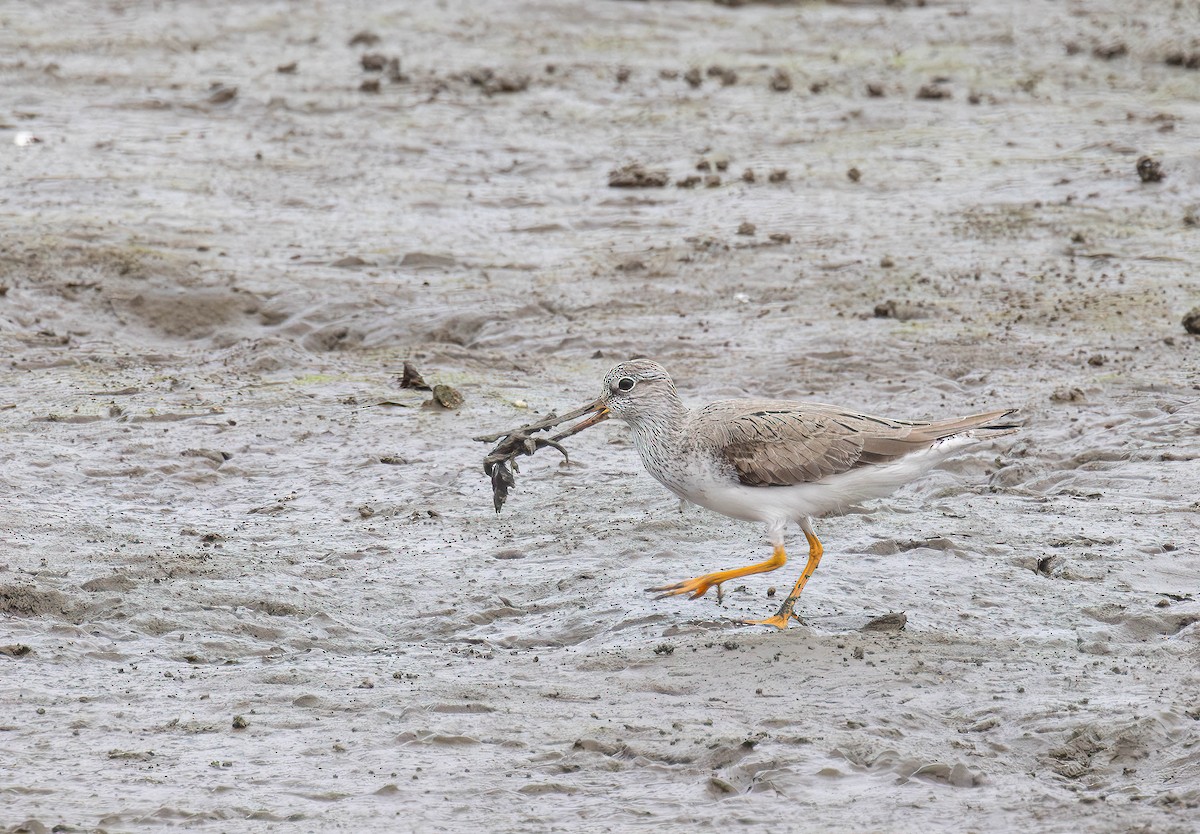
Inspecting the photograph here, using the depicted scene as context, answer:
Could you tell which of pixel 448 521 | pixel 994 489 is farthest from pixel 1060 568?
pixel 448 521

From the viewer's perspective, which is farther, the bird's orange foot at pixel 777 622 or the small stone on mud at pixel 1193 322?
the small stone on mud at pixel 1193 322

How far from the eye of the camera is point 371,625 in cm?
691

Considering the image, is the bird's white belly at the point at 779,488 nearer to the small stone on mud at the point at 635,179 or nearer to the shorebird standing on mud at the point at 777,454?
the shorebird standing on mud at the point at 777,454

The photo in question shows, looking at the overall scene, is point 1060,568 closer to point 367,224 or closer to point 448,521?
point 448,521

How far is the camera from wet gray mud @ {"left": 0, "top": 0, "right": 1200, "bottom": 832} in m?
5.61

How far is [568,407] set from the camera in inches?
371

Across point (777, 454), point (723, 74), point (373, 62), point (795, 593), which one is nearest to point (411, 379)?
point (777, 454)

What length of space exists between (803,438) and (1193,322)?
14.7 feet

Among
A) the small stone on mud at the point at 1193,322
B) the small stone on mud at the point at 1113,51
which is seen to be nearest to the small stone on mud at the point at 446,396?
the small stone on mud at the point at 1193,322

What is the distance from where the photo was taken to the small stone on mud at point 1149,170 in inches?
509

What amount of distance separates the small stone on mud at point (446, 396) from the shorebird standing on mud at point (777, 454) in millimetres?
2289

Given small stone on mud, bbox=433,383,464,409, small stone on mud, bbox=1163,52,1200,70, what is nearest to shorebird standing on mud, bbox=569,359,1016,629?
small stone on mud, bbox=433,383,464,409

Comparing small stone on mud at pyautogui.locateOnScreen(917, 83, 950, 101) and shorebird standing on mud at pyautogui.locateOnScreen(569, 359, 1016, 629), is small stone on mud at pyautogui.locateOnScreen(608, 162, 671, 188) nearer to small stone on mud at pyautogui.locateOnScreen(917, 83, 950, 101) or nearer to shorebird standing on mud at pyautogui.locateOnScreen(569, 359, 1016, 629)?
small stone on mud at pyautogui.locateOnScreen(917, 83, 950, 101)

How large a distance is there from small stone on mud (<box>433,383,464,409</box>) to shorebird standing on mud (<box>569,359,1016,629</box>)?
2.29 m
